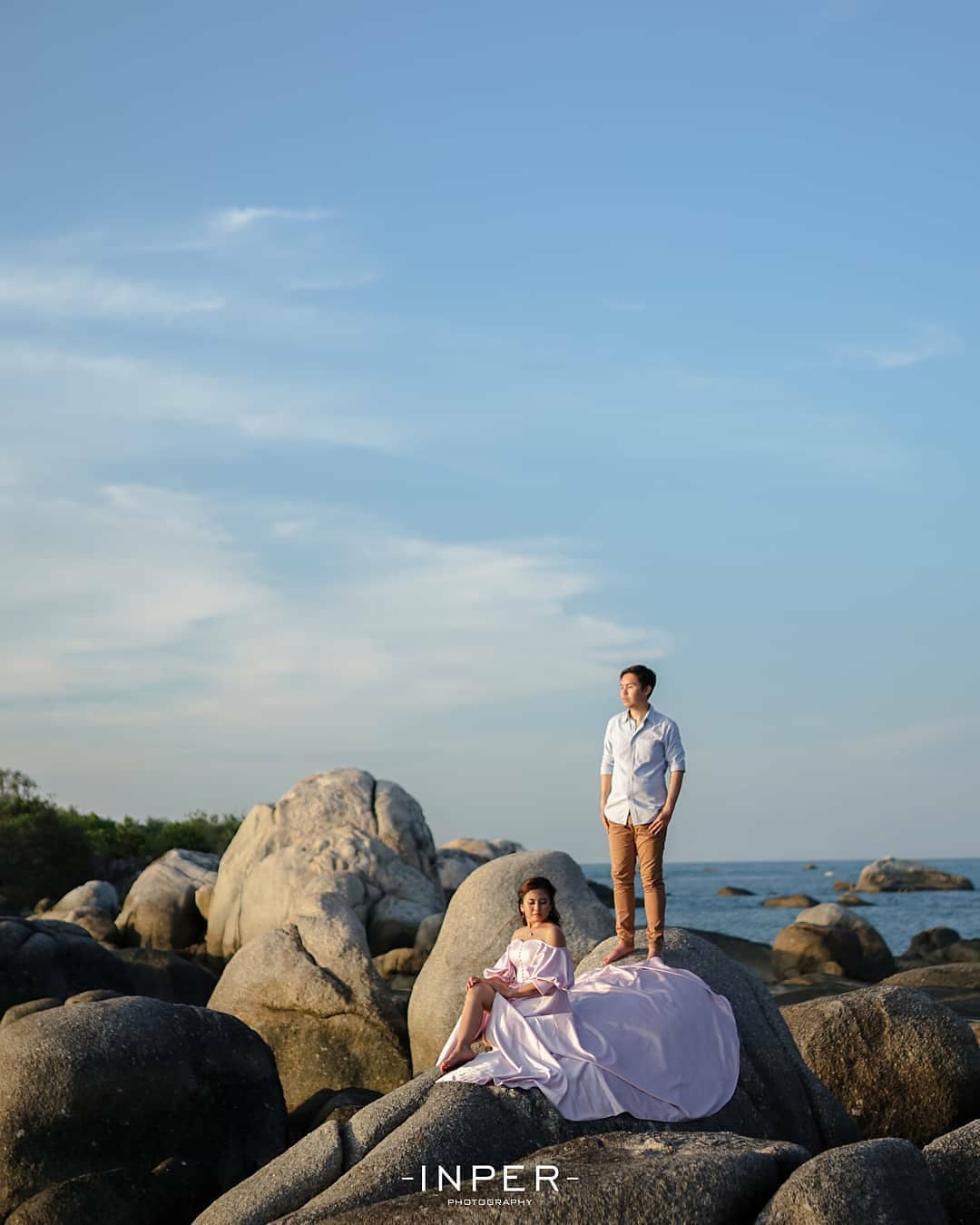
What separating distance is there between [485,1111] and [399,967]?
1383 cm

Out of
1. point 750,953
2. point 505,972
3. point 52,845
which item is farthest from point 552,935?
point 52,845

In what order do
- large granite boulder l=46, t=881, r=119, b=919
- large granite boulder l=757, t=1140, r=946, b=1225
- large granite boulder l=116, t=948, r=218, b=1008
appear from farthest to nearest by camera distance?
1. large granite boulder l=46, t=881, r=119, b=919
2. large granite boulder l=116, t=948, r=218, b=1008
3. large granite boulder l=757, t=1140, r=946, b=1225

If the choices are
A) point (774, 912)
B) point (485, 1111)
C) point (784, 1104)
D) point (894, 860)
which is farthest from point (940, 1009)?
point (894, 860)

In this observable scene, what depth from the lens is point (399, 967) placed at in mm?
22719

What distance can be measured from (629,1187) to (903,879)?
97510 mm

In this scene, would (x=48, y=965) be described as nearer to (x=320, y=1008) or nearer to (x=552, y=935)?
(x=320, y=1008)

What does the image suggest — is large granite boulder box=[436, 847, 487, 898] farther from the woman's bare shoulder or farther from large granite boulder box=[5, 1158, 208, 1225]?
the woman's bare shoulder

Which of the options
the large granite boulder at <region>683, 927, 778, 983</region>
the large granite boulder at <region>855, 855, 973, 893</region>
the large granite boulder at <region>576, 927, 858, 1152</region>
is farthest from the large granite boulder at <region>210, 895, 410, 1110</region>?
the large granite boulder at <region>855, 855, 973, 893</region>

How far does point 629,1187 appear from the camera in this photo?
7543 mm

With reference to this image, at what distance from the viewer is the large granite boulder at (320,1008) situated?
50.9 ft

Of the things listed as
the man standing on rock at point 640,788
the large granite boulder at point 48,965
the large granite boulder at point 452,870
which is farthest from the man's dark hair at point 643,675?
the large granite boulder at point 452,870

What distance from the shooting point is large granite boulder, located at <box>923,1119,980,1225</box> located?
854cm

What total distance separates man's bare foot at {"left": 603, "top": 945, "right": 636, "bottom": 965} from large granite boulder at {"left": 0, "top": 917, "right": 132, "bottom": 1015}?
9.72 metres

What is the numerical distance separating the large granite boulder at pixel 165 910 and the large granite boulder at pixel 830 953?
1149 cm
